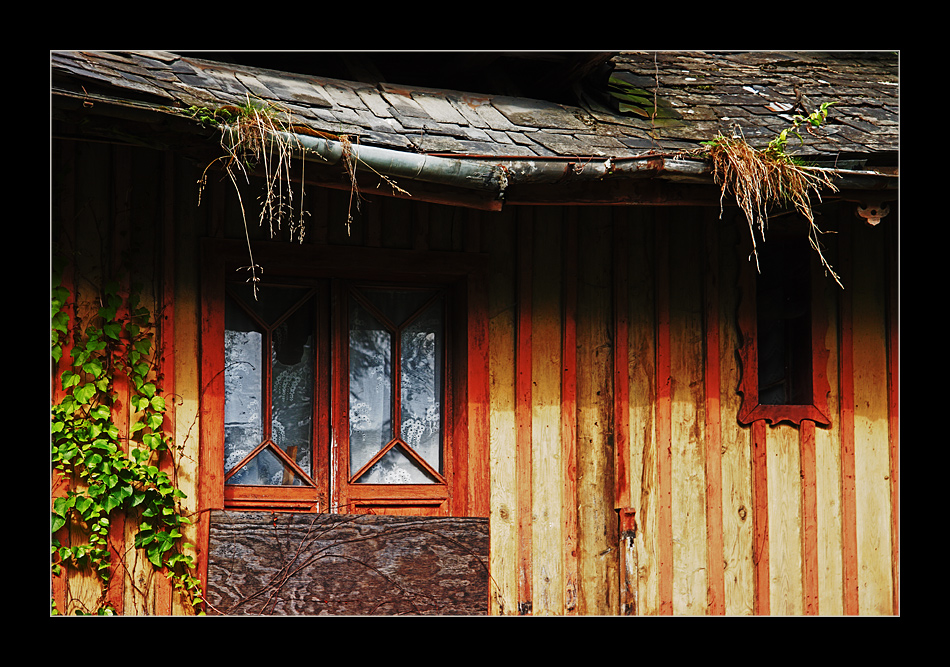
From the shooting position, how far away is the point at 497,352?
4820 mm

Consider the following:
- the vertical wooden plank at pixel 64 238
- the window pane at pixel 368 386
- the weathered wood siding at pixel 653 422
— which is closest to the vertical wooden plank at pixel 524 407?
the weathered wood siding at pixel 653 422

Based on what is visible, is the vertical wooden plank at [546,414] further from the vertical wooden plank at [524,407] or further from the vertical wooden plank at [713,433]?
the vertical wooden plank at [713,433]

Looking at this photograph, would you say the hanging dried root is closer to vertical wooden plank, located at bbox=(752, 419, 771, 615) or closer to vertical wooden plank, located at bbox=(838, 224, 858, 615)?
vertical wooden plank, located at bbox=(838, 224, 858, 615)

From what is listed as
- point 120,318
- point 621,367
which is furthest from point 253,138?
point 621,367

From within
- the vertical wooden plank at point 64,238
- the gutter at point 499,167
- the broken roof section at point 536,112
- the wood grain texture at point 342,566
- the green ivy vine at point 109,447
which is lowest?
the wood grain texture at point 342,566

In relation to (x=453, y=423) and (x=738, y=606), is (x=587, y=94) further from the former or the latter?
(x=738, y=606)

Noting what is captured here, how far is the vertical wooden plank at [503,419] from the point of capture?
4.67 metres

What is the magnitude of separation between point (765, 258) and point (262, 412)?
2.78 metres

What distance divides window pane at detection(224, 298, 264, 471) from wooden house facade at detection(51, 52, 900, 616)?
0.01 meters

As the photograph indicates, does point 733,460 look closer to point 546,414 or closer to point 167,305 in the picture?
point 546,414

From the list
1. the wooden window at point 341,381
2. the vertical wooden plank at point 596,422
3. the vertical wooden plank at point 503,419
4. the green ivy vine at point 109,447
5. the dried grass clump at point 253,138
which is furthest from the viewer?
the vertical wooden plank at point 596,422

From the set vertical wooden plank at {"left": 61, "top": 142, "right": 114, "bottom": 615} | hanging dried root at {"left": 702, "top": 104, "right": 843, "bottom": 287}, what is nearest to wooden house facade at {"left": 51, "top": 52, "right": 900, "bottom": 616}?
vertical wooden plank at {"left": 61, "top": 142, "right": 114, "bottom": 615}

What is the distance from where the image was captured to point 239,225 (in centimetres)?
455

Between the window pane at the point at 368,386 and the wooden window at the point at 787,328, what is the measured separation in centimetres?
187
